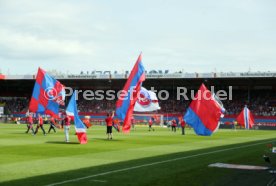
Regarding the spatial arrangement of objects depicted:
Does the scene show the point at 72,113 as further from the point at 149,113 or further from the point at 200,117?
the point at 149,113

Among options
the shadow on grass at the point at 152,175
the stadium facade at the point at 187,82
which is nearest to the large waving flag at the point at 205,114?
the shadow on grass at the point at 152,175

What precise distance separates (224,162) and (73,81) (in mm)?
79488

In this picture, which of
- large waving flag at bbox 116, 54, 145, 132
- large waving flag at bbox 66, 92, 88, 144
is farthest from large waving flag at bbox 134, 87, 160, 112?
large waving flag at bbox 66, 92, 88, 144

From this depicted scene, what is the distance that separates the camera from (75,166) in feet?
55.0

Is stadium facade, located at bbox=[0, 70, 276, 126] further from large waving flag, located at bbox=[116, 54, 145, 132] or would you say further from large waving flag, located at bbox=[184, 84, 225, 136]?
large waving flag, located at bbox=[116, 54, 145, 132]

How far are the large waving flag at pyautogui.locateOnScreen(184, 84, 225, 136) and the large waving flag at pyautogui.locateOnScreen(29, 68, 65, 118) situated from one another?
10.8 m

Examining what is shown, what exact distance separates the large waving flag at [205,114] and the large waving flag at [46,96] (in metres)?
10.8

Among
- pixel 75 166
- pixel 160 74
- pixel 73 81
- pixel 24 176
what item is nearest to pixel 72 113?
pixel 75 166

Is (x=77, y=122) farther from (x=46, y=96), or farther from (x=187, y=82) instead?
(x=187, y=82)

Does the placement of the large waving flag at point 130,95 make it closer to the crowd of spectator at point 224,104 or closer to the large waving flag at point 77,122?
the large waving flag at point 77,122

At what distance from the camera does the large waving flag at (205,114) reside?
3625 centimetres

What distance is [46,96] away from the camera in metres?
40.0

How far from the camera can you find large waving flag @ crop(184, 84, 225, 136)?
36250 millimetres

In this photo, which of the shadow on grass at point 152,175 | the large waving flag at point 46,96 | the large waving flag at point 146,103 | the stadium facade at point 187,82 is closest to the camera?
the shadow on grass at point 152,175
